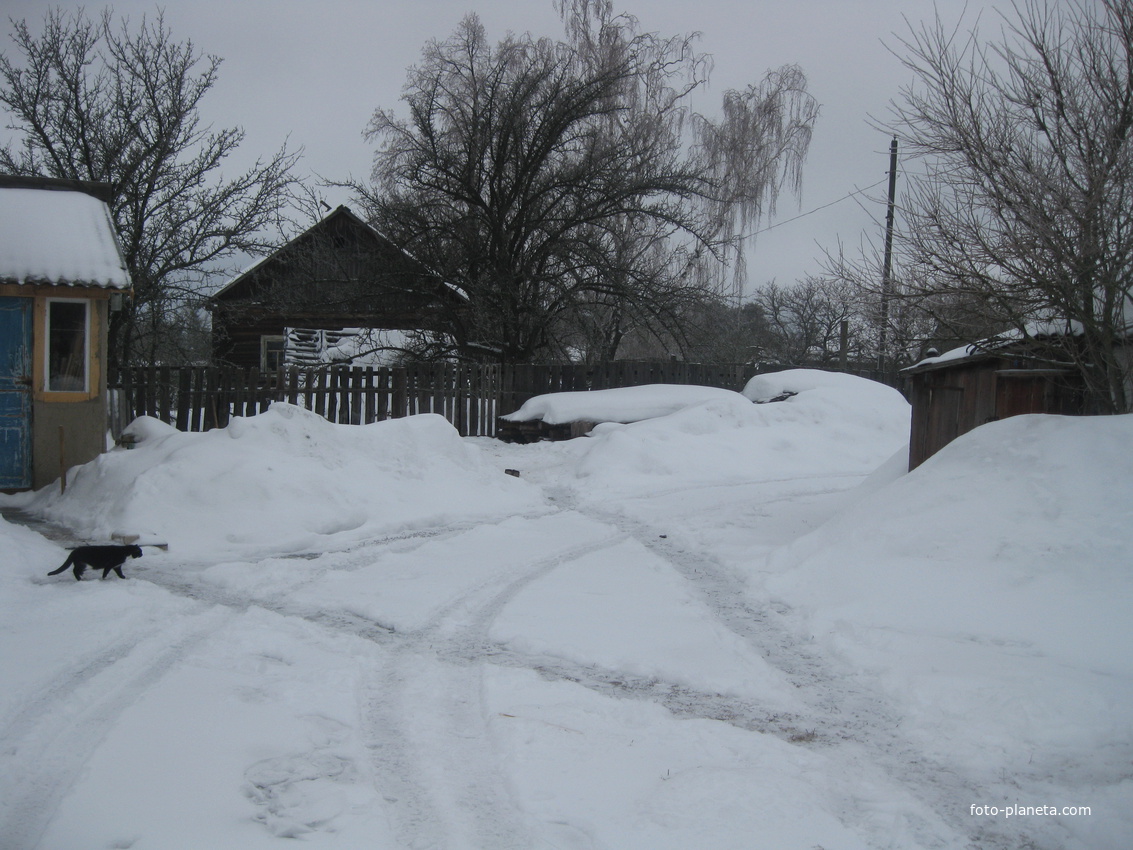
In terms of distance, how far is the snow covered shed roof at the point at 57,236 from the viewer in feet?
32.2

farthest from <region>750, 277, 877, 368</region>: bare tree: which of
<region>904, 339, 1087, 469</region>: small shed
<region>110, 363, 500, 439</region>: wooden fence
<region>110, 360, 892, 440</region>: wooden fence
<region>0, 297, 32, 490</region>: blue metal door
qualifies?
<region>0, 297, 32, 490</region>: blue metal door

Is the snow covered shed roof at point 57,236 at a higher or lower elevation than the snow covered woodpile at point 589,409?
higher

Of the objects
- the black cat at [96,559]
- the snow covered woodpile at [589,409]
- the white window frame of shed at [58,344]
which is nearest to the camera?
the black cat at [96,559]

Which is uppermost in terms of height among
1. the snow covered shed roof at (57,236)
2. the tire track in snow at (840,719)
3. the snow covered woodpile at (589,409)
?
the snow covered shed roof at (57,236)

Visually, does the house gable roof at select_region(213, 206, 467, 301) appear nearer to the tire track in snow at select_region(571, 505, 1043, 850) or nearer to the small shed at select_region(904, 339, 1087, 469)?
the small shed at select_region(904, 339, 1087, 469)

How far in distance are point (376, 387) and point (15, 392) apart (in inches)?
254

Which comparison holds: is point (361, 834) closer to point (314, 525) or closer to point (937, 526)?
point (937, 526)

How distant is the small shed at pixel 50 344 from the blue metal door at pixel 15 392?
0.01m

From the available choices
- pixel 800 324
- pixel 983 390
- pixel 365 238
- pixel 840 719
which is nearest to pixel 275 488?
pixel 840 719

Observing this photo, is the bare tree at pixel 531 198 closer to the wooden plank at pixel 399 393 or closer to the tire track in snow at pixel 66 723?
the wooden plank at pixel 399 393

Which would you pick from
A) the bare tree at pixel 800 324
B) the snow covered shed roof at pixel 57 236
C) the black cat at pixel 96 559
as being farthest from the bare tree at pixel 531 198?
the bare tree at pixel 800 324

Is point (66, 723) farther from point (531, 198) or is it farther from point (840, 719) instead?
point (531, 198)

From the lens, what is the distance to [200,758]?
3.54 metres

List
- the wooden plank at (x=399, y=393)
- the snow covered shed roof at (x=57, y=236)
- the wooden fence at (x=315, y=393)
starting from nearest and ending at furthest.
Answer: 1. the snow covered shed roof at (x=57, y=236)
2. the wooden fence at (x=315, y=393)
3. the wooden plank at (x=399, y=393)
